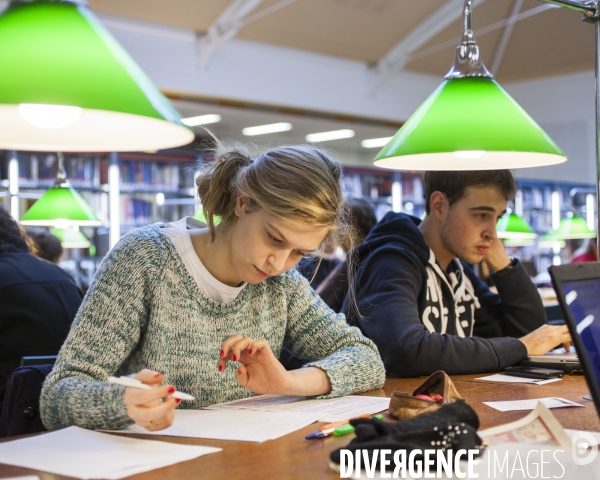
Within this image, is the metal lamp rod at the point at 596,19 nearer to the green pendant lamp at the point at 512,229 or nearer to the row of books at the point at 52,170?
the green pendant lamp at the point at 512,229

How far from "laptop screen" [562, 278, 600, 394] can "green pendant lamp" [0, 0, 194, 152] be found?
1.94ft

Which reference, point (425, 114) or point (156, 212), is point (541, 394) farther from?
point (156, 212)

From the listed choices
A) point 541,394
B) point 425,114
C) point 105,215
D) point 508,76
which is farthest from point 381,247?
point 508,76

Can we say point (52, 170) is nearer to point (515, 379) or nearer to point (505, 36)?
point (505, 36)

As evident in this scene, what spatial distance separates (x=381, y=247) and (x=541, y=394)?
713 mm

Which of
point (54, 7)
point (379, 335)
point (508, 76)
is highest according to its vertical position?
point (508, 76)

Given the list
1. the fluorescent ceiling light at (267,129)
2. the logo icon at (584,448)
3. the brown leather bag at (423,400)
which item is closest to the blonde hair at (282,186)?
the brown leather bag at (423,400)

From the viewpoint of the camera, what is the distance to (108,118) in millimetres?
1096

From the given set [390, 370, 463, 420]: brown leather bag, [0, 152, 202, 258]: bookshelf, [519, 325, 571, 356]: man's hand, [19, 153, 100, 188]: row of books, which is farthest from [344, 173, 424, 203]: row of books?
[390, 370, 463, 420]: brown leather bag

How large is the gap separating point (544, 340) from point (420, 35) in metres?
6.92

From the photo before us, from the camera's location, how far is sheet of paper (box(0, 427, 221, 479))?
37.3 inches

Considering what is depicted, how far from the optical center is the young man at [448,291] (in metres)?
1.78

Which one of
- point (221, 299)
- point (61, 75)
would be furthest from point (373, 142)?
point (61, 75)

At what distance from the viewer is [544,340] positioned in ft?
6.20
